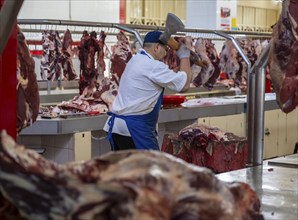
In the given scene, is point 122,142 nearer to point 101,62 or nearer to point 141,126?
point 141,126

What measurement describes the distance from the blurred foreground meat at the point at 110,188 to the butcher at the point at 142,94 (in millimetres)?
4006

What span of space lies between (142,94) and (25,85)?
3218mm

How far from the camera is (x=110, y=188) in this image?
1513mm

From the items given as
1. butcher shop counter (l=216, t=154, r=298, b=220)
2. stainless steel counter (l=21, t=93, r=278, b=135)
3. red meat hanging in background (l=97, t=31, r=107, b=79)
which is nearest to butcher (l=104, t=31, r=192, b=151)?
stainless steel counter (l=21, t=93, r=278, b=135)

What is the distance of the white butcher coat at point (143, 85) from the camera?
573cm

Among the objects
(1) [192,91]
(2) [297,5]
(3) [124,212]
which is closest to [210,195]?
(3) [124,212]

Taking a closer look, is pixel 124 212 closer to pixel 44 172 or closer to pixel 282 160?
pixel 44 172

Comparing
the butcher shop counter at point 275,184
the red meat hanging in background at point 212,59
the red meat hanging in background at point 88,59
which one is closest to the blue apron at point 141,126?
the red meat hanging in background at point 88,59

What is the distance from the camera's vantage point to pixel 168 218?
1562mm

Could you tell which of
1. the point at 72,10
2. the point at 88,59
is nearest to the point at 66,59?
the point at 88,59

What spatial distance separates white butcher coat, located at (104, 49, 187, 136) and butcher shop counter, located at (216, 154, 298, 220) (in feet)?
6.55

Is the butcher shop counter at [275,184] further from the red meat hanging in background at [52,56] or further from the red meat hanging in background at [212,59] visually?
the red meat hanging in background at [212,59]

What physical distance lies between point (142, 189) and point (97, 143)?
17.6 feet

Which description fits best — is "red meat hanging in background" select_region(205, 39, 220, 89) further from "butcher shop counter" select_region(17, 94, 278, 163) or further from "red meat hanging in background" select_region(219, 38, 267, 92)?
"butcher shop counter" select_region(17, 94, 278, 163)
